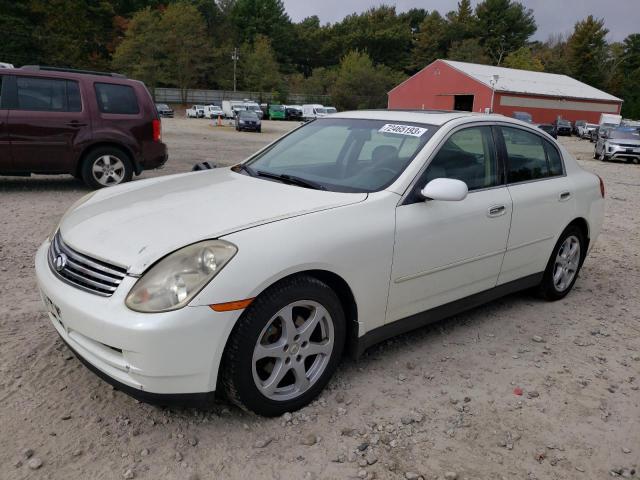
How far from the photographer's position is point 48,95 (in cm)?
811

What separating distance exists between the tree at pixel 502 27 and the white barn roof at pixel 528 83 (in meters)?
36.1

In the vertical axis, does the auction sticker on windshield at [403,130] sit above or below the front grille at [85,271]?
above

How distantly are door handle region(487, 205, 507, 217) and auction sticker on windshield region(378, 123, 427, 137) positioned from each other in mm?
715

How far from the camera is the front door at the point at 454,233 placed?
3221mm

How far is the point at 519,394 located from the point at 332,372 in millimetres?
1134

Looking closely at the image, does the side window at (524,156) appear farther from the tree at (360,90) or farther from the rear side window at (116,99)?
the tree at (360,90)

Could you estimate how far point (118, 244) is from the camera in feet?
8.66

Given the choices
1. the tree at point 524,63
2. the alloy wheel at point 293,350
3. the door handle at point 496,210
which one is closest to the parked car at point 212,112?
the tree at point 524,63

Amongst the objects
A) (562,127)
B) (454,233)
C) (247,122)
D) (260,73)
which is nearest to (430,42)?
(260,73)

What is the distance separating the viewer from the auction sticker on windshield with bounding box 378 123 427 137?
11.8 feet

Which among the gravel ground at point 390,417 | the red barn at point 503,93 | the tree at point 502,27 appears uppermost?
the tree at point 502,27

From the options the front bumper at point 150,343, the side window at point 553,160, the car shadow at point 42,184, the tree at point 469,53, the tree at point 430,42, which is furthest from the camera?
the tree at point 430,42

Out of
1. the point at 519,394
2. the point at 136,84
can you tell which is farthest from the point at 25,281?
the point at 136,84

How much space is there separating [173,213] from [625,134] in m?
23.4
